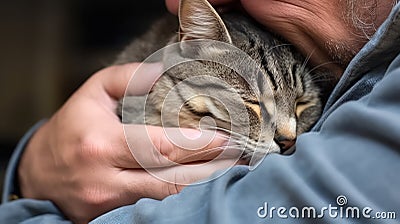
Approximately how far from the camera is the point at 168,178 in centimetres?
99

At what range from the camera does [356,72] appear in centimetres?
84

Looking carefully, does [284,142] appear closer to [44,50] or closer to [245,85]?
[245,85]

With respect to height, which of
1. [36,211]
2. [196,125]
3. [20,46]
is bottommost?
[20,46]

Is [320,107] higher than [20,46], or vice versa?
[320,107]

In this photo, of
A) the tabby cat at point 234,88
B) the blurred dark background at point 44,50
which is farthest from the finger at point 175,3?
the blurred dark background at point 44,50

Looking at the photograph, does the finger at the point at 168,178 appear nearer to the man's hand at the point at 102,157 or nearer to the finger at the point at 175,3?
the man's hand at the point at 102,157

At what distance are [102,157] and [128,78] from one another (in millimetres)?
208

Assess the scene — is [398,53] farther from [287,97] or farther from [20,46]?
[20,46]

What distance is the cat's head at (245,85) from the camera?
3.48ft

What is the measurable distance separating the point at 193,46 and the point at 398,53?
43 cm

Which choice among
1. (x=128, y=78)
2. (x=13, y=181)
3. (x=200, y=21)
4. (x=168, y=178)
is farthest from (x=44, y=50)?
(x=168, y=178)

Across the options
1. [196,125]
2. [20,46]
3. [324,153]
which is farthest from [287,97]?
[20,46]

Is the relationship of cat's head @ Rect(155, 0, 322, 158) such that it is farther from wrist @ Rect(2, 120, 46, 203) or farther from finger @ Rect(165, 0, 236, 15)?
wrist @ Rect(2, 120, 46, 203)

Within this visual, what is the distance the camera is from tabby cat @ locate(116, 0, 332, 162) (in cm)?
106
